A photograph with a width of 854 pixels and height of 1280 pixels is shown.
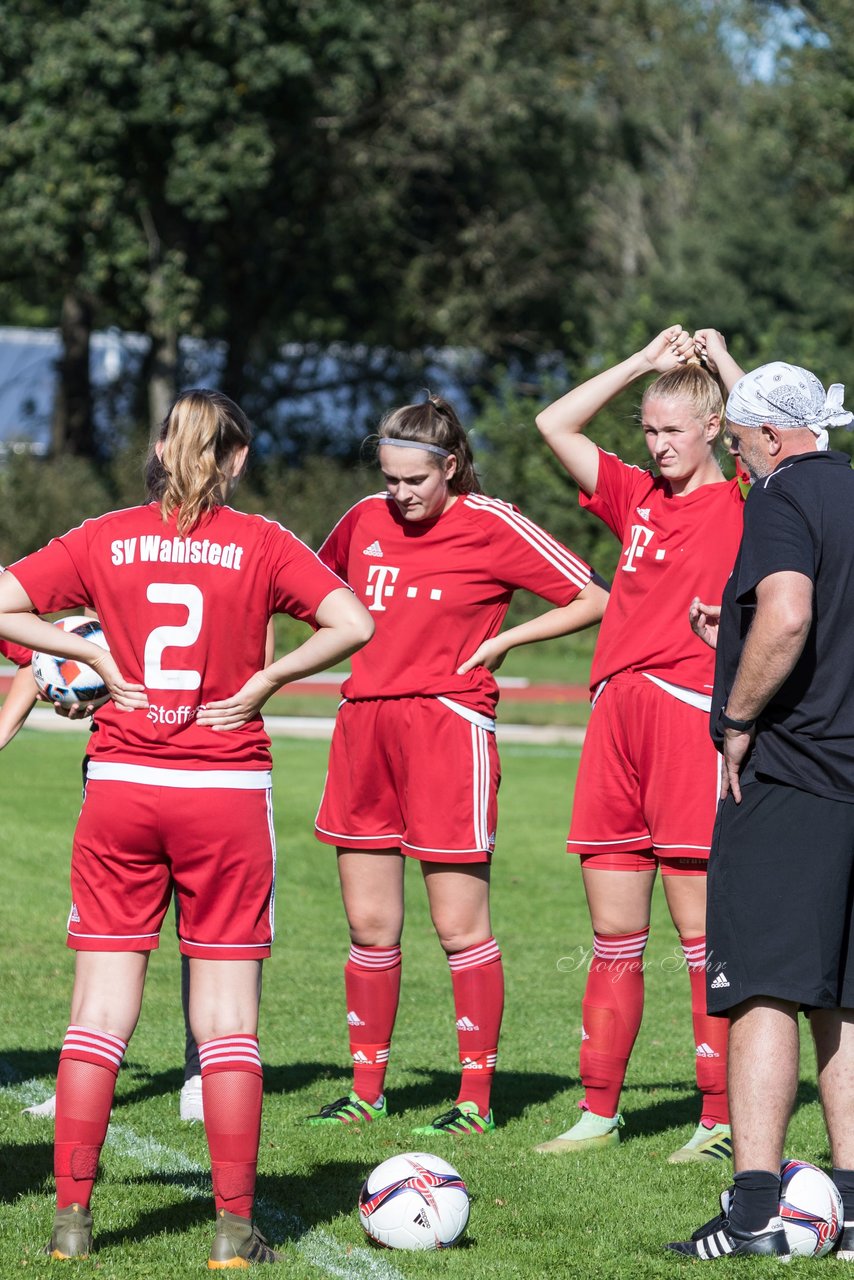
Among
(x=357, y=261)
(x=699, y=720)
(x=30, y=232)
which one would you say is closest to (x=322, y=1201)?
(x=699, y=720)

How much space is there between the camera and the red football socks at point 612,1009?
5547 mm

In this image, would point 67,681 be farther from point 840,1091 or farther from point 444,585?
point 840,1091

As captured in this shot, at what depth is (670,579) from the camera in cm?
536

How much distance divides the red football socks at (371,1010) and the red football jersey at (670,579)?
1303mm

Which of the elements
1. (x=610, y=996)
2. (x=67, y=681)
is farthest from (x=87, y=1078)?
(x=610, y=996)

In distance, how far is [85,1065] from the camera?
4.13m

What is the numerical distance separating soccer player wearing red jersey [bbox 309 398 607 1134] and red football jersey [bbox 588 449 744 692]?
1.13ft

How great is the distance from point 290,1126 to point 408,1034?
1.73 meters

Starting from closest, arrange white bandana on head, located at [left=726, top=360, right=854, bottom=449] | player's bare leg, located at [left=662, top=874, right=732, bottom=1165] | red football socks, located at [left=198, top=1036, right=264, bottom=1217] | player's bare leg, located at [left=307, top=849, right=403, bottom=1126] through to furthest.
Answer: red football socks, located at [left=198, top=1036, right=264, bottom=1217] < white bandana on head, located at [left=726, top=360, right=854, bottom=449] < player's bare leg, located at [left=662, top=874, right=732, bottom=1165] < player's bare leg, located at [left=307, top=849, right=403, bottom=1126]

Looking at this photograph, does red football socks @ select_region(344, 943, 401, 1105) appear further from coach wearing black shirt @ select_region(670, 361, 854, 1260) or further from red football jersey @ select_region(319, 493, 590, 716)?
coach wearing black shirt @ select_region(670, 361, 854, 1260)

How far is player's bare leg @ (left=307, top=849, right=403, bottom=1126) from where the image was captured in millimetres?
5758

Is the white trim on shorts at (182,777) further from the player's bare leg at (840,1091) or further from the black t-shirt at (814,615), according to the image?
the player's bare leg at (840,1091)

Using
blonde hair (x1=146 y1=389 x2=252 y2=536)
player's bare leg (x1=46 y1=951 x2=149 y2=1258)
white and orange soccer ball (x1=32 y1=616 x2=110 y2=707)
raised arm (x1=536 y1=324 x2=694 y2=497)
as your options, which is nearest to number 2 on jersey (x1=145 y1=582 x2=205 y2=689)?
blonde hair (x1=146 y1=389 x2=252 y2=536)

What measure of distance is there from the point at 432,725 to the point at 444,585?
0.50m
